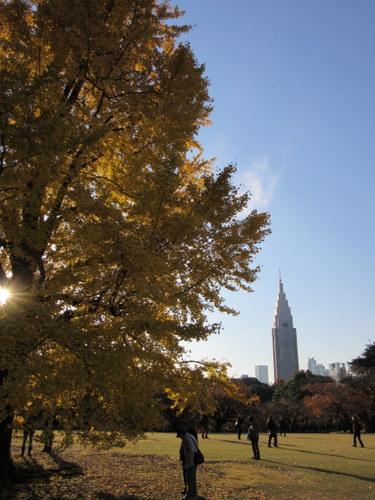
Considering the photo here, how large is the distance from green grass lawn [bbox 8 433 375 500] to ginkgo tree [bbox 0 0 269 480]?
183cm

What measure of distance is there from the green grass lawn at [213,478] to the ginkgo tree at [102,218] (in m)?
1.83

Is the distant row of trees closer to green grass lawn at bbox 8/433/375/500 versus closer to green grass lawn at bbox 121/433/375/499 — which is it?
green grass lawn at bbox 121/433/375/499

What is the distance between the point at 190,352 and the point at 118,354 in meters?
2.44

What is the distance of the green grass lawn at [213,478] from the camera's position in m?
8.80

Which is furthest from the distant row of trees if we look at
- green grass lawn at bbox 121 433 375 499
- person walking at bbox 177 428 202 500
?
person walking at bbox 177 428 202 500

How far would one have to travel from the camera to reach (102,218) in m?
7.14

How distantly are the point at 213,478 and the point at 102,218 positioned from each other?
707cm

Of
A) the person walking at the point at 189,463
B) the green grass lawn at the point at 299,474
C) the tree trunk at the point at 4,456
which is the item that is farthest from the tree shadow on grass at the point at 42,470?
the person walking at the point at 189,463

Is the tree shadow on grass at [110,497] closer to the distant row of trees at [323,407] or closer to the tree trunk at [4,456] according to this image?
the tree trunk at [4,456]

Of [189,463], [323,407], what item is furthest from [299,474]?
[323,407]

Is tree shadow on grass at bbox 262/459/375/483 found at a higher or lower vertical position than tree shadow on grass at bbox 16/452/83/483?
higher

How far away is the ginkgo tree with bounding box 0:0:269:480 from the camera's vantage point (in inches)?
246

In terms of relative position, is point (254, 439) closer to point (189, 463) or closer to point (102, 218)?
point (189, 463)

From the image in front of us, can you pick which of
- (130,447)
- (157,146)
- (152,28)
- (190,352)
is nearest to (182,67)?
(152,28)
